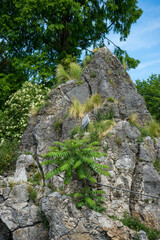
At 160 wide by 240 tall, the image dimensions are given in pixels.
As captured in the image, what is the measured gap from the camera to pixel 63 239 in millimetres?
5730

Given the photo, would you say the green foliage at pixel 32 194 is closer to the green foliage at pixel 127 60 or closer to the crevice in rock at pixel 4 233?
the crevice in rock at pixel 4 233

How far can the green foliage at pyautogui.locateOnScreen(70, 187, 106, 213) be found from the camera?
20.8 ft

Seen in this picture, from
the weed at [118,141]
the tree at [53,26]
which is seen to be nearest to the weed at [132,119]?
the weed at [118,141]

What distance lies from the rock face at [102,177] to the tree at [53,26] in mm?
5660

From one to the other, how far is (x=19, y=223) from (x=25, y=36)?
14702 mm

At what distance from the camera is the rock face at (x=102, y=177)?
604 centimetres

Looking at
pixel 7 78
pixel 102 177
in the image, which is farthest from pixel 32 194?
pixel 7 78

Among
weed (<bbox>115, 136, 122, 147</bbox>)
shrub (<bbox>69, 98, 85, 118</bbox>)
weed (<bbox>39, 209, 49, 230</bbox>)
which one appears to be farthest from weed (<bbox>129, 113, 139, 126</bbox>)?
weed (<bbox>39, 209, 49, 230</bbox>)

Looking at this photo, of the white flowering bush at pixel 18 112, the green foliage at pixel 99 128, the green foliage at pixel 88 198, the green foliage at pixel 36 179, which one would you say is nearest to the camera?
the green foliage at pixel 88 198

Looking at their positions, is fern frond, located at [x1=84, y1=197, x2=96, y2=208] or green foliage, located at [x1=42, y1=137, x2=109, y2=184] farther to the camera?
green foliage, located at [x1=42, y1=137, x2=109, y2=184]

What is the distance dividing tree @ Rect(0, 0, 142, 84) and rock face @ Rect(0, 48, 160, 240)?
18.6ft

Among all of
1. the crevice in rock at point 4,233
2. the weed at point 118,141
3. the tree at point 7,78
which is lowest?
the crevice in rock at point 4,233

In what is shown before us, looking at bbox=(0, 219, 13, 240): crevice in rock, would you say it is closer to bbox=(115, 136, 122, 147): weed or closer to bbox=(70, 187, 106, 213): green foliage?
bbox=(70, 187, 106, 213): green foliage

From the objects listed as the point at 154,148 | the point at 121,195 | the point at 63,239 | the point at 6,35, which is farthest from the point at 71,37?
the point at 63,239
